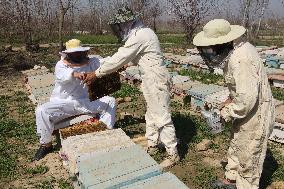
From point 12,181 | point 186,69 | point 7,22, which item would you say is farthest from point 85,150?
point 7,22

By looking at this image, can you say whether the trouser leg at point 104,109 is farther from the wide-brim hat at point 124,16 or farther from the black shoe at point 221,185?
the black shoe at point 221,185

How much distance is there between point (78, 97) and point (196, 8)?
19642 millimetres

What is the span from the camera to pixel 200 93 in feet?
27.0

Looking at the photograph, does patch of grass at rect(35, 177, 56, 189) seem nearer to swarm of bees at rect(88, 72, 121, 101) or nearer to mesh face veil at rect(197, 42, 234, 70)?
swarm of bees at rect(88, 72, 121, 101)

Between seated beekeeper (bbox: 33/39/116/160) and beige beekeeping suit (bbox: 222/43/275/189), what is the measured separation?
108 inches

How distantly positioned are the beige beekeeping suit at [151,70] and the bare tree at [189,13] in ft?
60.9

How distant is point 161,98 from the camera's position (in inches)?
221

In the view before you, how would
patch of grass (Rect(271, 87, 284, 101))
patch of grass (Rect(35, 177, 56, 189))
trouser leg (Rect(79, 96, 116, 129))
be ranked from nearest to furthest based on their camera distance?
patch of grass (Rect(35, 177, 56, 189)), trouser leg (Rect(79, 96, 116, 129)), patch of grass (Rect(271, 87, 284, 101))

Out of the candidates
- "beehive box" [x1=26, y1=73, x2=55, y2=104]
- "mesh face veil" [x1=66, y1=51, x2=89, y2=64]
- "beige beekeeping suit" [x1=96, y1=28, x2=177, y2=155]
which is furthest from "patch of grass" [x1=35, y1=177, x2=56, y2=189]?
"beehive box" [x1=26, y1=73, x2=55, y2=104]

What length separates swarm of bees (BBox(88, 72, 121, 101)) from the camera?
6.25 m

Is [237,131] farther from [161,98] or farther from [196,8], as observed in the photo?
[196,8]

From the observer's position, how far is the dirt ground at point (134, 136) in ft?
18.4

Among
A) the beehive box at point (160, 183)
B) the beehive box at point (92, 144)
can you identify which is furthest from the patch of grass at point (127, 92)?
the beehive box at point (160, 183)

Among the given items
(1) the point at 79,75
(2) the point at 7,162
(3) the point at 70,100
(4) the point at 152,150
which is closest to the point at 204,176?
(4) the point at 152,150
